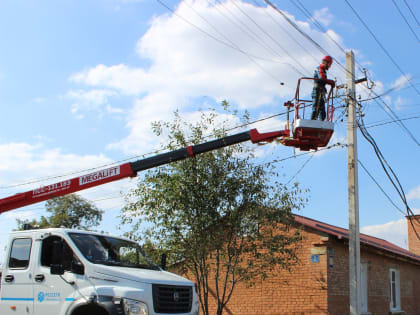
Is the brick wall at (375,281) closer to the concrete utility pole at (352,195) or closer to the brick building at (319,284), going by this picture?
the brick building at (319,284)

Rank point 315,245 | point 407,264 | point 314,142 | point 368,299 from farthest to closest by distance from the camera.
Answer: point 407,264, point 368,299, point 315,245, point 314,142

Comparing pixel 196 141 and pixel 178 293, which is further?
pixel 196 141

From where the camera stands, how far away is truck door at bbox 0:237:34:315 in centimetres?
792

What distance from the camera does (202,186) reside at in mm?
12484

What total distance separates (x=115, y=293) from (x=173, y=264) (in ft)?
19.6

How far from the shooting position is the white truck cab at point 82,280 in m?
7.08

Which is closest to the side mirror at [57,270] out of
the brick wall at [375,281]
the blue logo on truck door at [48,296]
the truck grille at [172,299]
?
the blue logo on truck door at [48,296]

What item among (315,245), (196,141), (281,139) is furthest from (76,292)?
(315,245)

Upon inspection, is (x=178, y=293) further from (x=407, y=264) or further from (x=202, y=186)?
(x=407, y=264)

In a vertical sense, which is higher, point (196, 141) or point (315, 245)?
point (196, 141)

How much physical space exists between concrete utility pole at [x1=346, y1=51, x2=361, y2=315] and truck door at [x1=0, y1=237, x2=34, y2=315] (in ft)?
25.9

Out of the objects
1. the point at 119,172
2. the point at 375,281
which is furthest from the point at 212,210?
the point at 375,281

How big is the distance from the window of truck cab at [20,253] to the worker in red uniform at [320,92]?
20.6ft

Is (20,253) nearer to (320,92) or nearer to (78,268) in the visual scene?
(78,268)
